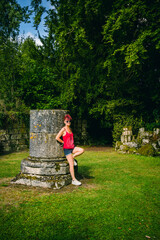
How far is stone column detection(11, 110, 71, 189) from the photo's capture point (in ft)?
17.4

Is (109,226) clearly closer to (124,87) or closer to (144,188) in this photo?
(144,188)

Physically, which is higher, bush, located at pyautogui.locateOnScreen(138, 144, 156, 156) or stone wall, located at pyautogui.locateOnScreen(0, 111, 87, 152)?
stone wall, located at pyautogui.locateOnScreen(0, 111, 87, 152)

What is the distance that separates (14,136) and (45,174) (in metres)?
8.08

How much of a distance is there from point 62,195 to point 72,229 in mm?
1500

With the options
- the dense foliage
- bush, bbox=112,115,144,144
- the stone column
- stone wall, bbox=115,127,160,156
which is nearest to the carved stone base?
the stone column

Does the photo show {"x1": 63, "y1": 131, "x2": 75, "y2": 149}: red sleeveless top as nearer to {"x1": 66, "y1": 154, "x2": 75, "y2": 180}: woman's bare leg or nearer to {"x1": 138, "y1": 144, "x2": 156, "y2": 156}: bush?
{"x1": 66, "y1": 154, "x2": 75, "y2": 180}: woman's bare leg

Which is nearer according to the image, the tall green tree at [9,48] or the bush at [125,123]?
the bush at [125,123]

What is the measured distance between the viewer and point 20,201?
424 centimetres

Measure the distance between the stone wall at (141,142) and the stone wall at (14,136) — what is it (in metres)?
5.85

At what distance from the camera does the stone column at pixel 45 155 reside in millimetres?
5305

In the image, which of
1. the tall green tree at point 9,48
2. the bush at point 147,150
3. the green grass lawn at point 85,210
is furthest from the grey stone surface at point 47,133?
the tall green tree at point 9,48

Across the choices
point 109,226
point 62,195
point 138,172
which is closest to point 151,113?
point 138,172

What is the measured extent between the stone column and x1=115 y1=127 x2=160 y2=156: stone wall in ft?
20.6

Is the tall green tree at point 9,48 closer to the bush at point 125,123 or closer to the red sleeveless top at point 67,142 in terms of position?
the bush at point 125,123
